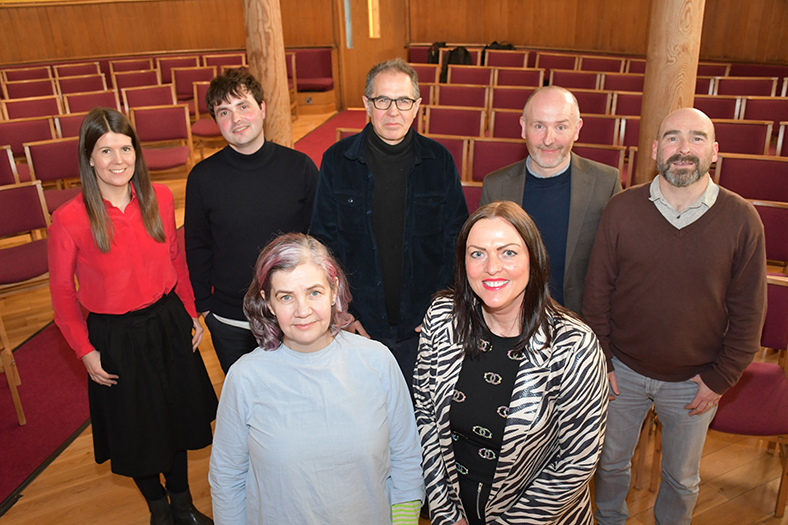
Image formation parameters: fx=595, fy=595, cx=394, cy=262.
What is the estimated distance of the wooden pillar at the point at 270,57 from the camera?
3.96m

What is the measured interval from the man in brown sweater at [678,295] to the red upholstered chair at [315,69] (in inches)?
323

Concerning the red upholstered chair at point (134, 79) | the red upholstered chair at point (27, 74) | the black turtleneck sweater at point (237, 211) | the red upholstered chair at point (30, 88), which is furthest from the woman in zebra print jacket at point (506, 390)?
the red upholstered chair at point (27, 74)

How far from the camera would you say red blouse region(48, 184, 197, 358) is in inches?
76.4

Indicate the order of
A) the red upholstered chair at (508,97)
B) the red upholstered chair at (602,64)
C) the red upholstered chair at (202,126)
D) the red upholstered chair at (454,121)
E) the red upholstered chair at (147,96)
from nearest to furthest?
the red upholstered chair at (454,121), the red upholstered chair at (508,97), the red upholstered chair at (202,126), the red upholstered chair at (147,96), the red upholstered chair at (602,64)

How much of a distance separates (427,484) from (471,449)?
161mm

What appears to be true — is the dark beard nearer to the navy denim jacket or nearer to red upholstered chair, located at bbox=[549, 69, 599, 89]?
the navy denim jacket

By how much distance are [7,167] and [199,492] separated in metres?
3.48

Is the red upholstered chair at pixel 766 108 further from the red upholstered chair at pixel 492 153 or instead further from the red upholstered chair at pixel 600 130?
the red upholstered chair at pixel 492 153

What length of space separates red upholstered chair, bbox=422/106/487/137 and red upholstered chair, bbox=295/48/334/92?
4.63 m

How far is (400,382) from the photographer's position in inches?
60.0

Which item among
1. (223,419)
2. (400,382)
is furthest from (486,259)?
(223,419)

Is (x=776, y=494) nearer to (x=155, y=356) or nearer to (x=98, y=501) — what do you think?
(x=155, y=356)

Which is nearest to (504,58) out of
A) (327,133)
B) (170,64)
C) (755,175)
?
(327,133)


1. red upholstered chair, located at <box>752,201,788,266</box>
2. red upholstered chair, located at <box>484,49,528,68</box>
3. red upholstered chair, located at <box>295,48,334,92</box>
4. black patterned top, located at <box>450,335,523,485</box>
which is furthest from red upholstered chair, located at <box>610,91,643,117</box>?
red upholstered chair, located at <box>295,48,334,92</box>
